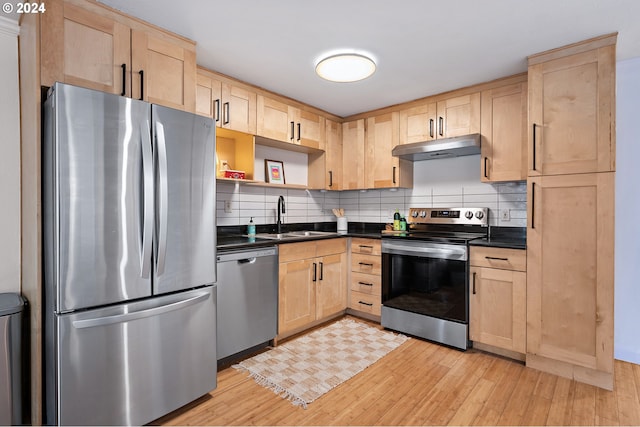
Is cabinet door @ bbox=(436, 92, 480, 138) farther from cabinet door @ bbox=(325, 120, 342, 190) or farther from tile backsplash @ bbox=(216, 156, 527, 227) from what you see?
cabinet door @ bbox=(325, 120, 342, 190)

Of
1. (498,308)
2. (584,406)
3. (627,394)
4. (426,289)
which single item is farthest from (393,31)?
(627,394)

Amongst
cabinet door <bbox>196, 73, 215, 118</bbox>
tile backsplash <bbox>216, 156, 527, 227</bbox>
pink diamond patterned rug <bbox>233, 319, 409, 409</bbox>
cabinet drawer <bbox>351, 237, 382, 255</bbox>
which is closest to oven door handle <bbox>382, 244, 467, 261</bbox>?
cabinet drawer <bbox>351, 237, 382, 255</bbox>

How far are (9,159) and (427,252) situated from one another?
318 cm

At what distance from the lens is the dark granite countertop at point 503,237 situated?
262 centimetres

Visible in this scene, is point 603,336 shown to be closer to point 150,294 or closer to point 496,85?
point 496,85

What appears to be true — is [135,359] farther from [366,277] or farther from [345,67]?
[345,67]

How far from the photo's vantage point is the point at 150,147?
69.1 inches

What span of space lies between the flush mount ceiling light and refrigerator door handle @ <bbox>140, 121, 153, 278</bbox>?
4.54ft

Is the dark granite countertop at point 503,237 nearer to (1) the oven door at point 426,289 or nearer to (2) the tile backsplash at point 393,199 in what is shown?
(2) the tile backsplash at point 393,199

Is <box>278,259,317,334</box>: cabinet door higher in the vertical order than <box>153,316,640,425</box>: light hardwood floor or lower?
higher

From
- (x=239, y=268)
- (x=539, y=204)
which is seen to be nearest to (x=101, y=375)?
(x=239, y=268)

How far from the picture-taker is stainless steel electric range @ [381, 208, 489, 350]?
8.98 ft

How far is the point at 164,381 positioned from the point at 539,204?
2.76 metres

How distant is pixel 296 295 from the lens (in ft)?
9.71
